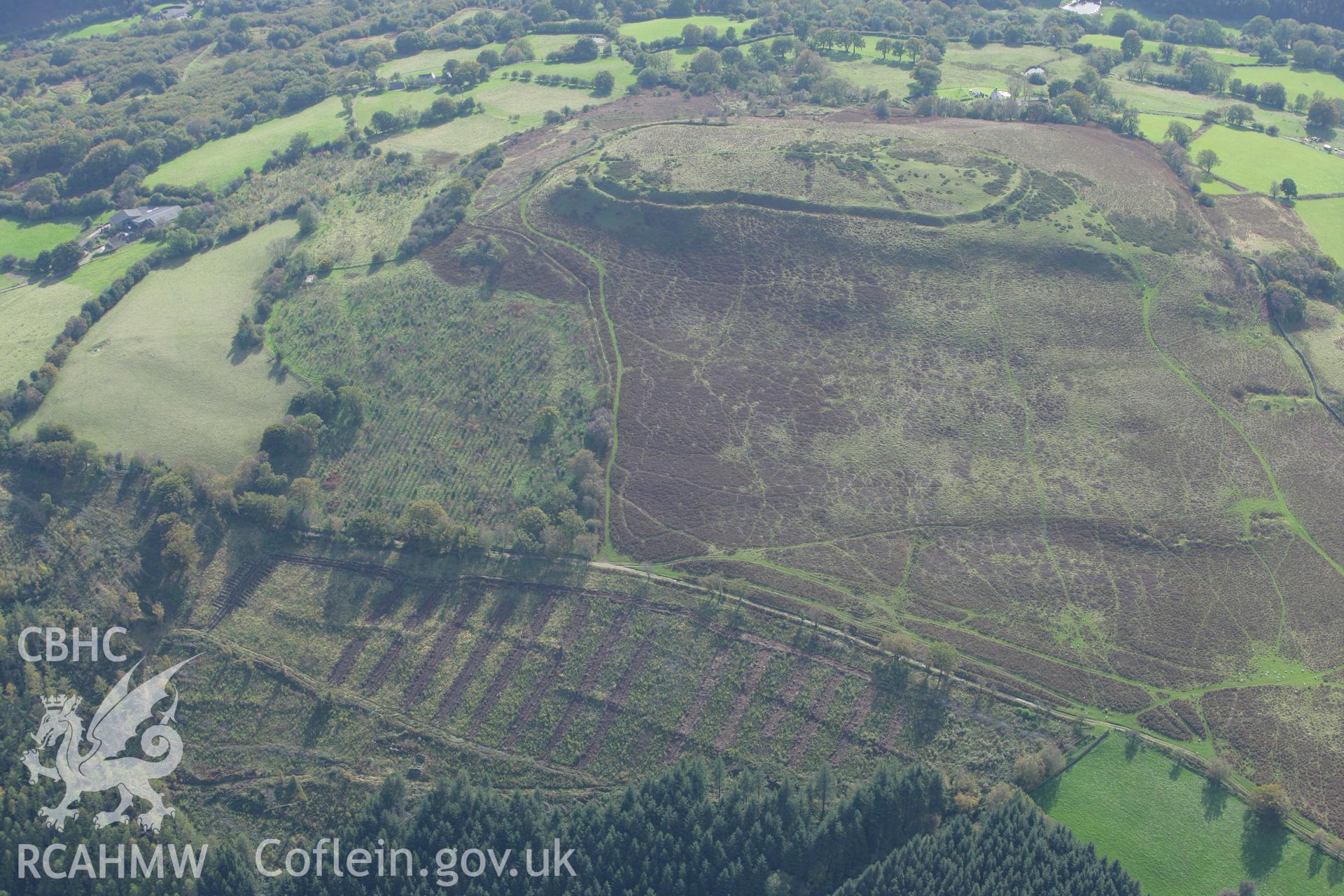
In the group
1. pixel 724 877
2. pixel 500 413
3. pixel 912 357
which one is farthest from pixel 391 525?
pixel 912 357

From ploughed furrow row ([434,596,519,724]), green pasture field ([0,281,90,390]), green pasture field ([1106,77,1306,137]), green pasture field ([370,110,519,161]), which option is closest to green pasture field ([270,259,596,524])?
ploughed furrow row ([434,596,519,724])

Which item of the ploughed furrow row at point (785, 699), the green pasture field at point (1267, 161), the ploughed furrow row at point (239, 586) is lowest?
the ploughed furrow row at point (785, 699)

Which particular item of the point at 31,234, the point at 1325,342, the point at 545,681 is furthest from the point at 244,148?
the point at 1325,342

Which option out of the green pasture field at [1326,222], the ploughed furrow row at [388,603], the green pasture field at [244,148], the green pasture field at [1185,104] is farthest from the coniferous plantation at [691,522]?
the green pasture field at [1185,104]

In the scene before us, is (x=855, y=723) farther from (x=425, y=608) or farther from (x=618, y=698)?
(x=425, y=608)

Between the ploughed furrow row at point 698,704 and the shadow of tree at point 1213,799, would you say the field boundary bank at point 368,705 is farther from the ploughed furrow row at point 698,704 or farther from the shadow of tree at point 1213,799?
the shadow of tree at point 1213,799

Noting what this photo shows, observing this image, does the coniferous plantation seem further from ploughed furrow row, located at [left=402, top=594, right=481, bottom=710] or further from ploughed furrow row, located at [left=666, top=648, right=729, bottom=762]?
ploughed furrow row, located at [left=402, top=594, right=481, bottom=710]
